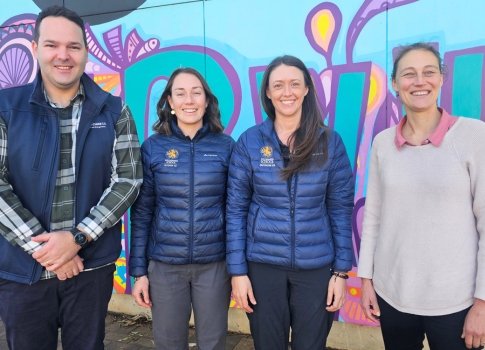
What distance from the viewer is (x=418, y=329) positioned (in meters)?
1.97

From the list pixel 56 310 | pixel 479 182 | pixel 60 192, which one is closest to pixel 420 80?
pixel 479 182

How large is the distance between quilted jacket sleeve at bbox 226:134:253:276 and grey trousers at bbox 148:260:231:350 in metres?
0.24

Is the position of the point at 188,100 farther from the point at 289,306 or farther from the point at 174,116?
the point at 289,306

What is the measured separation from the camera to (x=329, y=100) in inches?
129

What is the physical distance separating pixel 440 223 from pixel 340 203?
21.6 inches

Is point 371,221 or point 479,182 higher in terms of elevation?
point 479,182

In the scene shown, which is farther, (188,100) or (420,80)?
(188,100)

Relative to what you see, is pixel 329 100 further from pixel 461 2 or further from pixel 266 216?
pixel 266 216

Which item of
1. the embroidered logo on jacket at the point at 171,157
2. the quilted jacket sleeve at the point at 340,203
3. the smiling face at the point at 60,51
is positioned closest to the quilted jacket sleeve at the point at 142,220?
the embroidered logo on jacket at the point at 171,157

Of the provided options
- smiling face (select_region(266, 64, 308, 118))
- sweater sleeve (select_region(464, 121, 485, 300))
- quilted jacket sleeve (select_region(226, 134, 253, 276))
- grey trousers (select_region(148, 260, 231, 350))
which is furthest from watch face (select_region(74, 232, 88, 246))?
sweater sleeve (select_region(464, 121, 485, 300))

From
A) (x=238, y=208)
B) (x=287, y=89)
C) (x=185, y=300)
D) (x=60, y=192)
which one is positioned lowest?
(x=185, y=300)

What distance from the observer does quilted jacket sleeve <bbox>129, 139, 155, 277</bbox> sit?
2.40 metres


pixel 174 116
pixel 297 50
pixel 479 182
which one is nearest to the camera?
pixel 479 182

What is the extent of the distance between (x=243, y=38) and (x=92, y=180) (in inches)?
78.6
